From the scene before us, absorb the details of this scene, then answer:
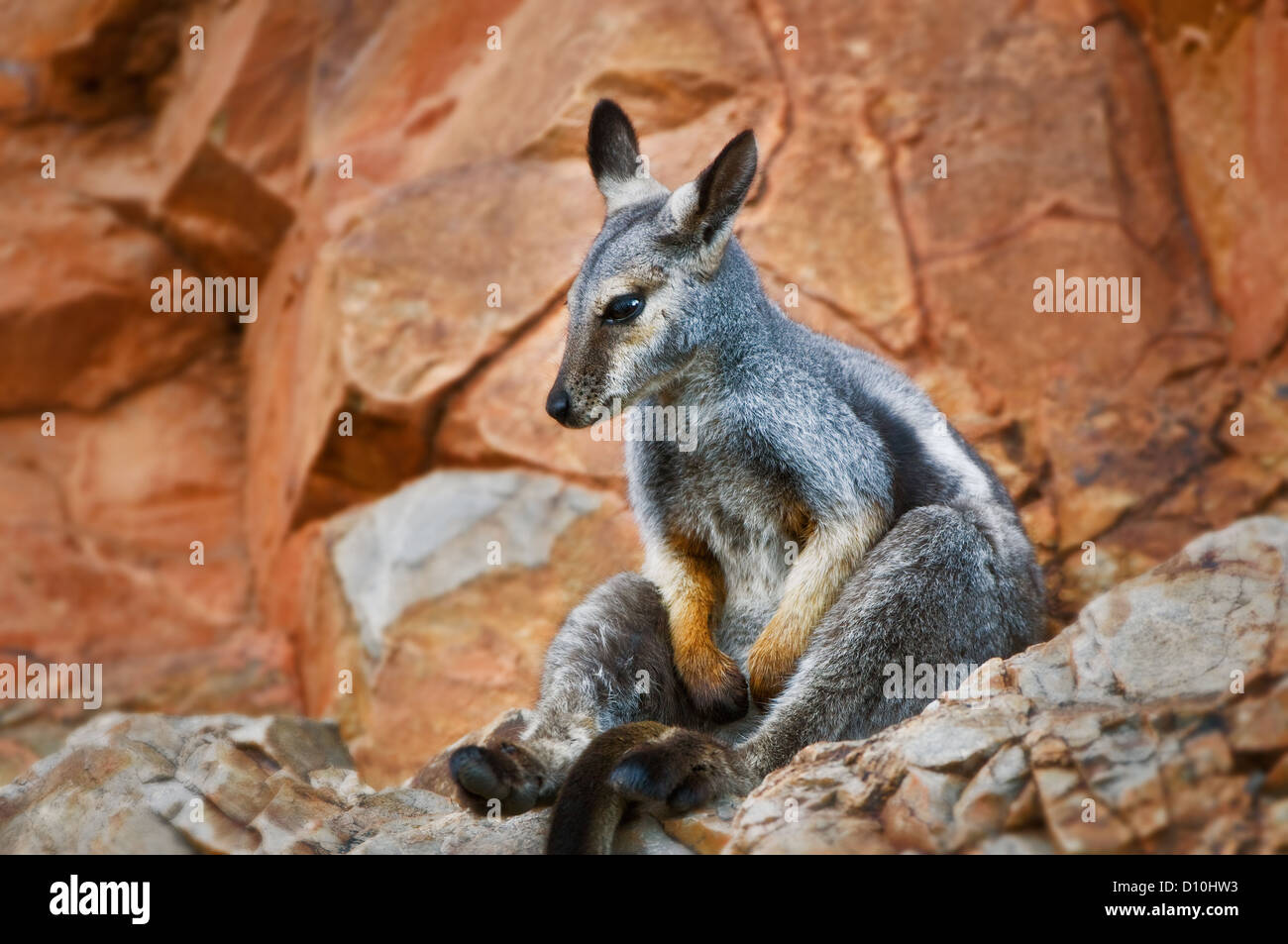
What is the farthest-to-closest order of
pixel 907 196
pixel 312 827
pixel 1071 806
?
pixel 907 196, pixel 312 827, pixel 1071 806

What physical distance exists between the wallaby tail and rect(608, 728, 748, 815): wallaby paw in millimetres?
47

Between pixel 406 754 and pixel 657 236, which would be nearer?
pixel 657 236

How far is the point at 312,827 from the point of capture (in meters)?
5.59

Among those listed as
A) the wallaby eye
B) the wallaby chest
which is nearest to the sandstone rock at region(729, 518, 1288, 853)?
the wallaby chest

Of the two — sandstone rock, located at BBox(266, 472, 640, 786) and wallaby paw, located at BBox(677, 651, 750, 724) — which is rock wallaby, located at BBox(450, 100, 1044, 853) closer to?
wallaby paw, located at BBox(677, 651, 750, 724)

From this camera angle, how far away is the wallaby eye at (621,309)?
6.03m

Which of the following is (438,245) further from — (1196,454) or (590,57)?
(1196,454)

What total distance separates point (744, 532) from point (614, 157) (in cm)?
211

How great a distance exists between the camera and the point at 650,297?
605cm

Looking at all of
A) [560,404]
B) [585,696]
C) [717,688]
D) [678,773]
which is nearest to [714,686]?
[717,688]

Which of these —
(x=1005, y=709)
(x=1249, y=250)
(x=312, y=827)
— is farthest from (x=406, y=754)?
(x=1249, y=250)

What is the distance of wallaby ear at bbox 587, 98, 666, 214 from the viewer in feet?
22.3

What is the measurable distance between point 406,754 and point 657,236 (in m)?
4.41
